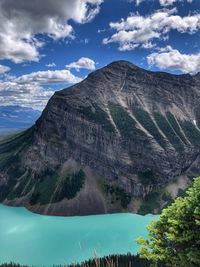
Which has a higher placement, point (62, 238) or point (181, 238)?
point (181, 238)

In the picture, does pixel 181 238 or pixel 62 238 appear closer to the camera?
pixel 181 238

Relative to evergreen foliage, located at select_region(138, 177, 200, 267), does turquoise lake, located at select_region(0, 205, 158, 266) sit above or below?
below

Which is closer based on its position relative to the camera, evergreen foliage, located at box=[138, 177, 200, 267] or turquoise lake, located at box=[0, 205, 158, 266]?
evergreen foliage, located at box=[138, 177, 200, 267]

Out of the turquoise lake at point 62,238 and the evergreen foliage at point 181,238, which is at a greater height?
the evergreen foliage at point 181,238

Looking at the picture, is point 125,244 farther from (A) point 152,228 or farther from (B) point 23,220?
(A) point 152,228

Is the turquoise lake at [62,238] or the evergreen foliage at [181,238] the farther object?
the turquoise lake at [62,238]

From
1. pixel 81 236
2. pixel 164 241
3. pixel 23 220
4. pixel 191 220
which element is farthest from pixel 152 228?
pixel 23 220

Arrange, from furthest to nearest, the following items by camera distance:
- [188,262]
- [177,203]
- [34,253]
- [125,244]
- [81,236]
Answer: [81,236], [125,244], [34,253], [177,203], [188,262]

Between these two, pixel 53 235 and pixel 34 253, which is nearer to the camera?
pixel 34 253
